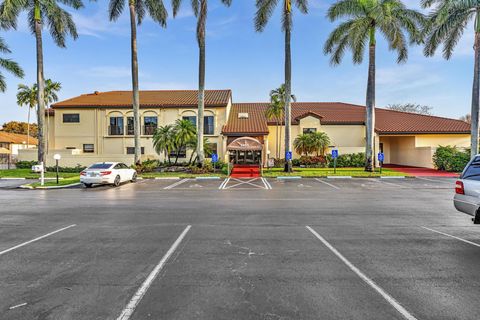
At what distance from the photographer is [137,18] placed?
91.7 feet

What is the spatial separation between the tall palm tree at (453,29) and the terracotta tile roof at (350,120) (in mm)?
8933

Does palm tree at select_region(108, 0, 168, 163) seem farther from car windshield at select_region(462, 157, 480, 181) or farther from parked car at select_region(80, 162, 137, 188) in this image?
car windshield at select_region(462, 157, 480, 181)

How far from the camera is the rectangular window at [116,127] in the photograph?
112ft

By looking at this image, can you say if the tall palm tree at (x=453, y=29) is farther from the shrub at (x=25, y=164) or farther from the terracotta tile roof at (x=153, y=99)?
the shrub at (x=25, y=164)

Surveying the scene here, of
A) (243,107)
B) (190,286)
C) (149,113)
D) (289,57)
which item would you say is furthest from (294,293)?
(243,107)

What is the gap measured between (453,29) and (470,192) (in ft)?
72.6

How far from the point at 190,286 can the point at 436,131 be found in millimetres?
34847

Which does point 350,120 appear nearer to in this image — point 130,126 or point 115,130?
point 130,126

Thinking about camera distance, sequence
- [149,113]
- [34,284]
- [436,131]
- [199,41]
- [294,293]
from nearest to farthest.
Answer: [294,293] → [34,284] → [199,41] → [436,131] → [149,113]

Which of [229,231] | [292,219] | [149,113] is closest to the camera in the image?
[229,231]

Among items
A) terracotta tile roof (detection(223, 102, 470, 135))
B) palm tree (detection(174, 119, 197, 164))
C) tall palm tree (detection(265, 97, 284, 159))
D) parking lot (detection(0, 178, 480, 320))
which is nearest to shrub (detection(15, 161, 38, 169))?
palm tree (detection(174, 119, 197, 164))

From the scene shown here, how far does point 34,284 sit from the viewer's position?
4262mm

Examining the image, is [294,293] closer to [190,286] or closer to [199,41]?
[190,286]

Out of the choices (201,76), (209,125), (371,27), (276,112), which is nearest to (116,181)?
(201,76)
